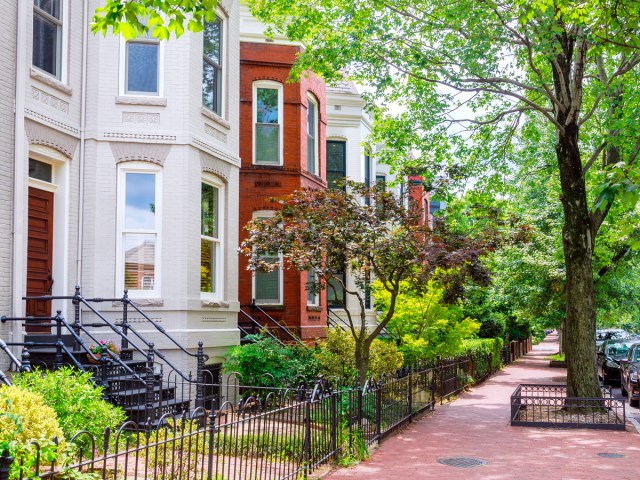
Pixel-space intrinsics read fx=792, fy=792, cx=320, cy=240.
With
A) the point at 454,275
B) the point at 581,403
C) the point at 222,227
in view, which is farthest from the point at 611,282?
the point at 222,227

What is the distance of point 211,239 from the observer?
55.0 feet

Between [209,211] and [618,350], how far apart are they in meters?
17.4

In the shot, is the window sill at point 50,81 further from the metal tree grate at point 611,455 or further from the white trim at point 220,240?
the metal tree grate at point 611,455

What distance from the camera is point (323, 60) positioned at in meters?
18.5

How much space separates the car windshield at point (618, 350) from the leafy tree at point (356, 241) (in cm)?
1445

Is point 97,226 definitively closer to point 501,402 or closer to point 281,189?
point 281,189

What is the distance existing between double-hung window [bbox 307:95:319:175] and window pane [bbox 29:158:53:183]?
971 centimetres

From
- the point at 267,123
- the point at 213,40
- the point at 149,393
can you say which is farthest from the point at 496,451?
the point at 267,123

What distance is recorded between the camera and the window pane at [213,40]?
17.0 meters

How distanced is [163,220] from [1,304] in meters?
3.76

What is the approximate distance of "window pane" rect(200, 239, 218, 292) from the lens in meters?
16.5

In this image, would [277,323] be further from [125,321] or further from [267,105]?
[125,321]

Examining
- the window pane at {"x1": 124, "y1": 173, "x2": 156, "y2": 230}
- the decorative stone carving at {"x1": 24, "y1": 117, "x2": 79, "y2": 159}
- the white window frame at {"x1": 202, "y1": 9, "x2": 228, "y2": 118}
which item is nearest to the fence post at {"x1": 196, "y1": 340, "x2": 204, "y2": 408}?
the window pane at {"x1": 124, "y1": 173, "x2": 156, "y2": 230}

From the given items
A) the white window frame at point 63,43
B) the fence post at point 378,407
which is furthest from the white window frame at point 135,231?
the fence post at point 378,407
